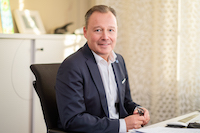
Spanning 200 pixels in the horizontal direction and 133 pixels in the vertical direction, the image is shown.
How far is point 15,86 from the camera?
2.69 m

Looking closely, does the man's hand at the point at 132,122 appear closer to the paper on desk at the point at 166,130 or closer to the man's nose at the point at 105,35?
the paper on desk at the point at 166,130

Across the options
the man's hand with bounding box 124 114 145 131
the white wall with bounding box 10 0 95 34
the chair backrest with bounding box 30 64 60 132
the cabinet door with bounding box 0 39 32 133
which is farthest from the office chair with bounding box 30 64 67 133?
the white wall with bounding box 10 0 95 34

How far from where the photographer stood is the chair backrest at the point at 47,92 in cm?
146

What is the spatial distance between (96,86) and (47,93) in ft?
0.89

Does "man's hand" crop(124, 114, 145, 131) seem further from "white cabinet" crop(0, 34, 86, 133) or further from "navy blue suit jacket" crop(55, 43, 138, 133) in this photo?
"white cabinet" crop(0, 34, 86, 133)

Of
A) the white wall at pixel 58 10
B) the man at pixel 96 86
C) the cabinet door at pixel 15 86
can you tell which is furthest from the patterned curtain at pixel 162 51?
the man at pixel 96 86

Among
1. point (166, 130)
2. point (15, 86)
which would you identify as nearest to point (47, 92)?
point (166, 130)

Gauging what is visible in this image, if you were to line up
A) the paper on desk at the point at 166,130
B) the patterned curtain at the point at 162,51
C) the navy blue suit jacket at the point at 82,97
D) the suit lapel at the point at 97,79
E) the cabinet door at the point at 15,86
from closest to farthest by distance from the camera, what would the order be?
the paper on desk at the point at 166,130 < the navy blue suit jacket at the point at 82,97 < the suit lapel at the point at 97,79 < the cabinet door at the point at 15,86 < the patterned curtain at the point at 162,51

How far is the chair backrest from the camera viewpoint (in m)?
1.46

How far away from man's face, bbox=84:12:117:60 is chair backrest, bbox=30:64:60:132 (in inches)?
12.7

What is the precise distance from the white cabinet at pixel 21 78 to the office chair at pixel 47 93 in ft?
3.97

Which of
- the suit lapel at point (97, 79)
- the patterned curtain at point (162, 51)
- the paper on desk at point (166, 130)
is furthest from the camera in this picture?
the patterned curtain at point (162, 51)

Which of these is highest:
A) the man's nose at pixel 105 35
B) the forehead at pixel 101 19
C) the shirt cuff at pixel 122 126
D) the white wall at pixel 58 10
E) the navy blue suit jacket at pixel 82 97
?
the white wall at pixel 58 10

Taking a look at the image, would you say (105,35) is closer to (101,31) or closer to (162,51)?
(101,31)
